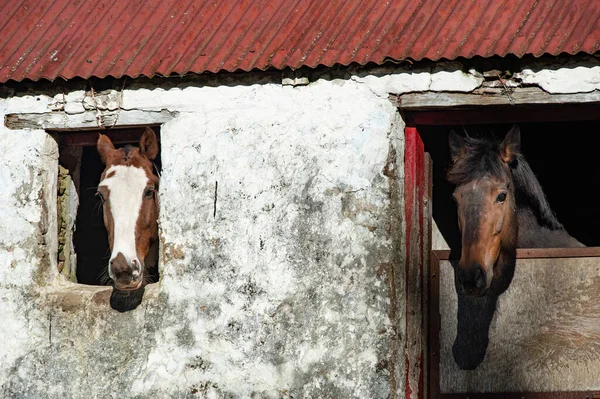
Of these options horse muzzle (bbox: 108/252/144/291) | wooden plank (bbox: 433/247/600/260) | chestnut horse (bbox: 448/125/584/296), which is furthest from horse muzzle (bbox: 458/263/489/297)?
horse muzzle (bbox: 108/252/144/291)

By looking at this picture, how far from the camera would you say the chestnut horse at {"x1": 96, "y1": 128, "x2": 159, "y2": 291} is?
654 cm

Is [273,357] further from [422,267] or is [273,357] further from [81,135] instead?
[81,135]

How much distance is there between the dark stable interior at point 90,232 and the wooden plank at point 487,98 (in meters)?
3.23

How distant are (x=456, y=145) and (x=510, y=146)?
39cm

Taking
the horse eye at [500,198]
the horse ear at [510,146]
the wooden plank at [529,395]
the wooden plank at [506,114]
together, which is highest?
the wooden plank at [506,114]

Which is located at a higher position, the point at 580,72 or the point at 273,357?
the point at 580,72

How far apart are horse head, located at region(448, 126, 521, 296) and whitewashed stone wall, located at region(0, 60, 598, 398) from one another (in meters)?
0.47

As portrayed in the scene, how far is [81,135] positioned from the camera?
758 cm

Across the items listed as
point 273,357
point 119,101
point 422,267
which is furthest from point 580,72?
point 119,101

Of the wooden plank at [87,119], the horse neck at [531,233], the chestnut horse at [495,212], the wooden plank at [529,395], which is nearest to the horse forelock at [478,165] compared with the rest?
the chestnut horse at [495,212]

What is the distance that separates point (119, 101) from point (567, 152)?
440 cm

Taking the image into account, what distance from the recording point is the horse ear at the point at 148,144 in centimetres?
721

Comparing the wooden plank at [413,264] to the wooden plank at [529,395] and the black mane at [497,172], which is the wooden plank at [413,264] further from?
the wooden plank at [529,395]

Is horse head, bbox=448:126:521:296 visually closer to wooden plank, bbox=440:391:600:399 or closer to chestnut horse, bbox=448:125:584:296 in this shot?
chestnut horse, bbox=448:125:584:296
